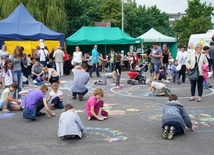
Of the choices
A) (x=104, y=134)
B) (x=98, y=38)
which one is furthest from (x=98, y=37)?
(x=104, y=134)

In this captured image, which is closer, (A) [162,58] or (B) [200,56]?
(B) [200,56]

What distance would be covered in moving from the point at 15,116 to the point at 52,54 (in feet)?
34.3

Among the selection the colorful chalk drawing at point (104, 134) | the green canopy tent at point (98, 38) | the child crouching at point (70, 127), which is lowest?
the colorful chalk drawing at point (104, 134)

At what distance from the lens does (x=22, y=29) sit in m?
19.2

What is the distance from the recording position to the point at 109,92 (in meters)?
11.7

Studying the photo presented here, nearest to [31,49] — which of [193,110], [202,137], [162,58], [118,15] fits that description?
[162,58]

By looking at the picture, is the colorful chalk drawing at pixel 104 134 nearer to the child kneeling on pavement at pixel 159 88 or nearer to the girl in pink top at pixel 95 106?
the girl in pink top at pixel 95 106

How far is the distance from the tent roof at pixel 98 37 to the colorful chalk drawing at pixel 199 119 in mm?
15006

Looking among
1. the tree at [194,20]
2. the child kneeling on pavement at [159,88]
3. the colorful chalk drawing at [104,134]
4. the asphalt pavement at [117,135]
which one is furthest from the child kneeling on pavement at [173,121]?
the tree at [194,20]

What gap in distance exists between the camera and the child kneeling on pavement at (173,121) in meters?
5.90

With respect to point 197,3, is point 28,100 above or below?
below

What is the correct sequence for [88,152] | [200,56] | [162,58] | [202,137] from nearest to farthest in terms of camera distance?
[88,152]
[202,137]
[200,56]
[162,58]

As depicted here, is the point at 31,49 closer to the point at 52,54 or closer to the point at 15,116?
the point at 52,54

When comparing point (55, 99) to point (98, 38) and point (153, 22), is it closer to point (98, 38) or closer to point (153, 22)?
point (98, 38)
